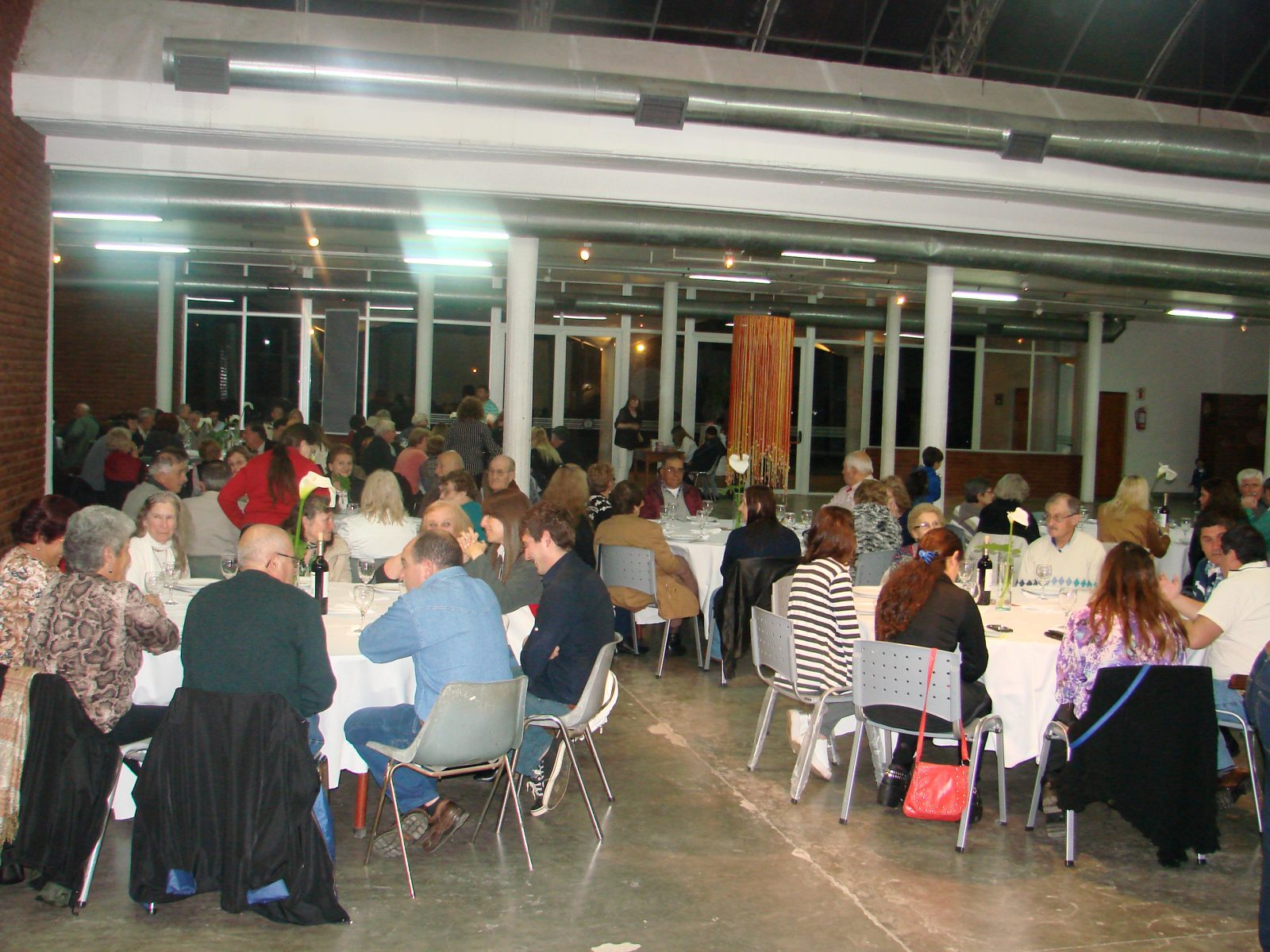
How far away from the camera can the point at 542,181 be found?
338 inches

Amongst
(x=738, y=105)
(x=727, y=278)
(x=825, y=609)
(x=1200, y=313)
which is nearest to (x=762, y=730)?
(x=825, y=609)

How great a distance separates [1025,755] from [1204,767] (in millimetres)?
934

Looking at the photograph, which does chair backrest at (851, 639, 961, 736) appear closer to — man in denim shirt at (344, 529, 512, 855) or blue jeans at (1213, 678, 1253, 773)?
blue jeans at (1213, 678, 1253, 773)

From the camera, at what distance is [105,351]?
19.0 m

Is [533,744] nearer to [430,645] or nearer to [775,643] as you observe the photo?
[430,645]

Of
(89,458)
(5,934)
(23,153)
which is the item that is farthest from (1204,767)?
(89,458)

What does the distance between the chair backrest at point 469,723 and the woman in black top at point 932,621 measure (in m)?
1.56

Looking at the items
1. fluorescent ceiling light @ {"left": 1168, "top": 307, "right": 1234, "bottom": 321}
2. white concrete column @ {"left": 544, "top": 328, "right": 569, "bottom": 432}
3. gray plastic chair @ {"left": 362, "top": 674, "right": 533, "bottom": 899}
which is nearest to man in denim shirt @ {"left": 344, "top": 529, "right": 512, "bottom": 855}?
gray plastic chair @ {"left": 362, "top": 674, "right": 533, "bottom": 899}

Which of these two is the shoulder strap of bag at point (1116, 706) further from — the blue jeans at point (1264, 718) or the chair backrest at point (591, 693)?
the chair backrest at point (591, 693)

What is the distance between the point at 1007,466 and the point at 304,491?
61.5 ft

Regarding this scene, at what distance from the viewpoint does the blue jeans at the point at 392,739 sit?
3.94m

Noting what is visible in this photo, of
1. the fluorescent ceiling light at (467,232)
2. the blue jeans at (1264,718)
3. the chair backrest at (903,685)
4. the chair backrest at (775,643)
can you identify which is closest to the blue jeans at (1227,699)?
the chair backrest at (903,685)

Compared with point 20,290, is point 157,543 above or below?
below

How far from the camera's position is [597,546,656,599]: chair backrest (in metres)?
6.72
